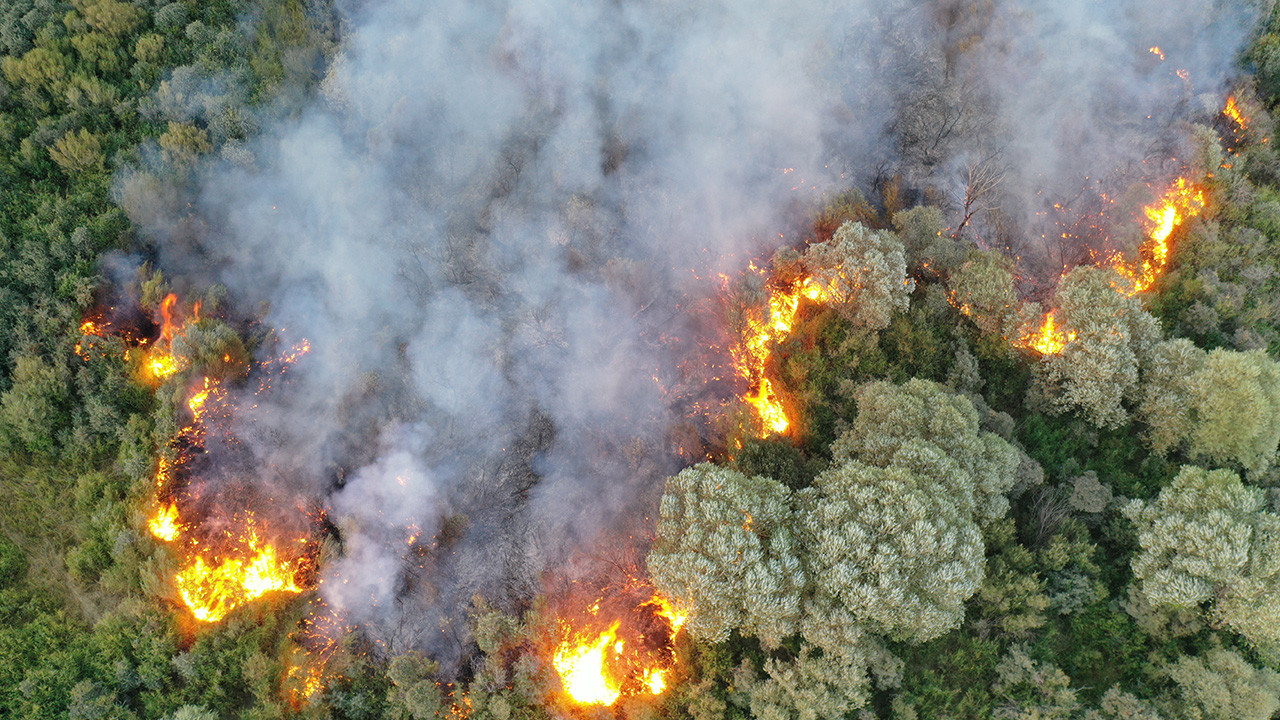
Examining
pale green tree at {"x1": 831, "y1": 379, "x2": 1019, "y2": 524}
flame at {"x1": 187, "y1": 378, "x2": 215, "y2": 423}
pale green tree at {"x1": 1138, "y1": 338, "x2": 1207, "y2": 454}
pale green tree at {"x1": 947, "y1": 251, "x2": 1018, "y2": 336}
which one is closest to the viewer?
pale green tree at {"x1": 831, "y1": 379, "x2": 1019, "y2": 524}

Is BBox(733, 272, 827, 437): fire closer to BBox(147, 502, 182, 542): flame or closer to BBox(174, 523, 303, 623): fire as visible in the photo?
BBox(174, 523, 303, 623): fire

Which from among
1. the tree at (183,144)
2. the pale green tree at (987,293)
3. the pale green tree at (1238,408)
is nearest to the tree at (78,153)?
the tree at (183,144)

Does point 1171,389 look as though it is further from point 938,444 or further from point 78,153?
point 78,153

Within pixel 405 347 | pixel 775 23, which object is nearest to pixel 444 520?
pixel 405 347

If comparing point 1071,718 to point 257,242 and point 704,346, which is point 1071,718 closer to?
point 704,346

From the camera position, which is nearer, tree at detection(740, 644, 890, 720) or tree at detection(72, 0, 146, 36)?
tree at detection(740, 644, 890, 720)

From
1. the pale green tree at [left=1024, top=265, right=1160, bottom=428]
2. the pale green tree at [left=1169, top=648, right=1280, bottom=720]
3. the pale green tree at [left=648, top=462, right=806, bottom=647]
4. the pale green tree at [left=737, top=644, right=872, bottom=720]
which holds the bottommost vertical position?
the pale green tree at [left=1169, top=648, right=1280, bottom=720]

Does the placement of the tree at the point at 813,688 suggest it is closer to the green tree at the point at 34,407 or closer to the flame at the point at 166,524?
the flame at the point at 166,524

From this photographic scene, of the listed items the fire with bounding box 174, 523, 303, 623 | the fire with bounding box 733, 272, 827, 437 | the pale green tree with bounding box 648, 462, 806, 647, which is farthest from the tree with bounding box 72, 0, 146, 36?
the pale green tree with bounding box 648, 462, 806, 647
